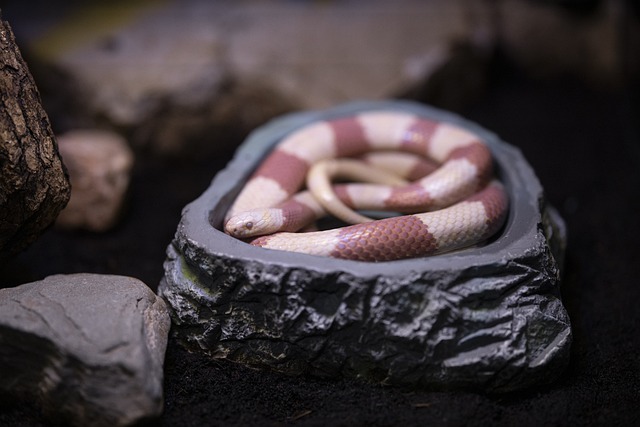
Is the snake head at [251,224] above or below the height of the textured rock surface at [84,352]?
above

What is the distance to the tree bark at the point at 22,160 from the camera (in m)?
2.40

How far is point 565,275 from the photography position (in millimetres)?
3381

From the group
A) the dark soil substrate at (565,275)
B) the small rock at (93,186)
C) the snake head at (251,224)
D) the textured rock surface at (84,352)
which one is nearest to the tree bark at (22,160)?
the textured rock surface at (84,352)

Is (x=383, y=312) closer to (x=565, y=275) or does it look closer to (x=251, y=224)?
(x=251, y=224)

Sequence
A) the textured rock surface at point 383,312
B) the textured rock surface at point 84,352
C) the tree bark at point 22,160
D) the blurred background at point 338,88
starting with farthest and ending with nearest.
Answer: the blurred background at point 338,88 → the tree bark at point 22,160 → the textured rock surface at point 383,312 → the textured rock surface at point 84,352

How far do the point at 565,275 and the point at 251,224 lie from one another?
191 centimetres

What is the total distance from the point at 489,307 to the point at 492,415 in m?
0.43

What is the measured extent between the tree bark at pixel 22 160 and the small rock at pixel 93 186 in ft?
3.24

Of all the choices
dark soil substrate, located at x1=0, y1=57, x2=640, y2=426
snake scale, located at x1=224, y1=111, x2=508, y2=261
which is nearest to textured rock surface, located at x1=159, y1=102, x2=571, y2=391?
dark soil substrate, located at x1=0, y1=57, x2=640, y2=426

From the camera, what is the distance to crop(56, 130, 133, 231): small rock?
12.3 feet

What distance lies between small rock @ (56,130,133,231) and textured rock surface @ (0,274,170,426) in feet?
4.29

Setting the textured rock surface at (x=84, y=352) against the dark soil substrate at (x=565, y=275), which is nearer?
the textured rock surface at (x=84, y=352)

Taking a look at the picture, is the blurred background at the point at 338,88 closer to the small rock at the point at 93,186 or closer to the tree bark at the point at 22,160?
the small rock at the point at 93,186

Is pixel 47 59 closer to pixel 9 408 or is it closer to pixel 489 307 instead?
pixel 9 408
